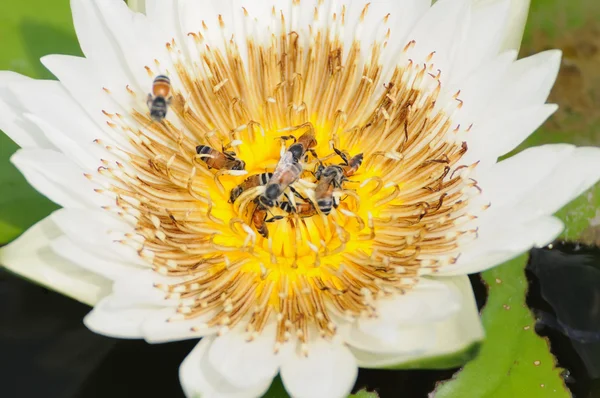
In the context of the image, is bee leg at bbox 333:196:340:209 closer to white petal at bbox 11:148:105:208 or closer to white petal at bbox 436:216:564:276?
white petal at bbox 436:216:564:276

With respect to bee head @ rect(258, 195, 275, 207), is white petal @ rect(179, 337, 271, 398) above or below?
below

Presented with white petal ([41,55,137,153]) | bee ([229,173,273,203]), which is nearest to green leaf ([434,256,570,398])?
bee ([229,173,273,203])

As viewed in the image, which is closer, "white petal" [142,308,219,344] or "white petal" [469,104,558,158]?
"white petal" [142,308,219,344]

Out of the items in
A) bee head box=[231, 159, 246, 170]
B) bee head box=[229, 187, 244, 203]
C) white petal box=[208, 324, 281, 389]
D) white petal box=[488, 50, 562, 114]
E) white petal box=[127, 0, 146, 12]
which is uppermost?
white petal box=[127, 0, 146, 12]

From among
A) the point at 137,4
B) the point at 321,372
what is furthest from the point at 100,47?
the point at 321,372

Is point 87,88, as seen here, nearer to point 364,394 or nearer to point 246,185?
point 246,185

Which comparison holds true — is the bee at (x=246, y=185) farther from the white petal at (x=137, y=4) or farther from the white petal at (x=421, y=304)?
the white petal at (x=137, y=4)

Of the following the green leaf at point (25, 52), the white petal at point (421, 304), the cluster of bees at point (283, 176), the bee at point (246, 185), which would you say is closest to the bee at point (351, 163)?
the cluster of bees at point (283, 176)
